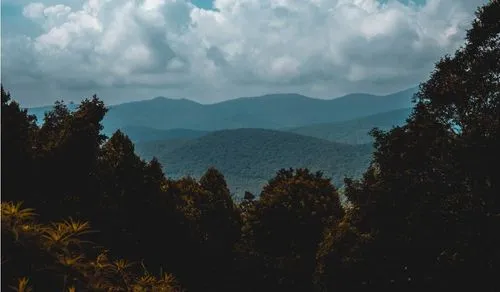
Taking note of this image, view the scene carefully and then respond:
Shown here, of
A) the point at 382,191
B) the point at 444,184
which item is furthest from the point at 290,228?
the point at 444,184

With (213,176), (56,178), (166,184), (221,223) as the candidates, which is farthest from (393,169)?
(213,176)

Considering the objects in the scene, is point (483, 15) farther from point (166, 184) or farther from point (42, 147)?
point (166, 184)

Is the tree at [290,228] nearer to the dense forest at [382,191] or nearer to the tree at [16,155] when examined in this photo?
the dense forest at [382,191]

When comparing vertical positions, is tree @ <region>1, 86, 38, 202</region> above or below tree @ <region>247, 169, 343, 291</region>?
above

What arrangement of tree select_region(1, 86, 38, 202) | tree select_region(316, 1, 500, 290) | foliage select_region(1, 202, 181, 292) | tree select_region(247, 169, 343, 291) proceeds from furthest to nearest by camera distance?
tree select_region(247, 169, 343, 291) → tree select_region(1, 86, 38, 202) → tree select_region(316, 1, 500, 290) → foliage select_region(1, 202, 181, 292)

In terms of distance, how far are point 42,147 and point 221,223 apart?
78.1 feet

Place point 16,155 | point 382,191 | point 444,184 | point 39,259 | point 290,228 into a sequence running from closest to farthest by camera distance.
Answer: point 39,259 < point 444,184 < point 382,191 < point 16,155 < point 290,228

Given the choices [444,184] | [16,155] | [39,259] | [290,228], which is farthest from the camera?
[290,228]

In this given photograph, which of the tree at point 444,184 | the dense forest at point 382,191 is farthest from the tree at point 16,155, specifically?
the tree at point 444,184

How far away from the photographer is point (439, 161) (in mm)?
21375

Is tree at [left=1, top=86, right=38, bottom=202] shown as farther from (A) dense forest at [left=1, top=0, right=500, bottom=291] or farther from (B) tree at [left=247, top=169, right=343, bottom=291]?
(B) tree at [left=247, top=169, right=343, bottom=291]

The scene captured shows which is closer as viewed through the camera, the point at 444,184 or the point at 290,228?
the point at 444,184

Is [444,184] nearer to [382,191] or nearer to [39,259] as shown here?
[382,191]

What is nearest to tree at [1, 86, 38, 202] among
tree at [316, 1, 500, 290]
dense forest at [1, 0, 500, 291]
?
dense forest at [1, 0, 500, 291]
